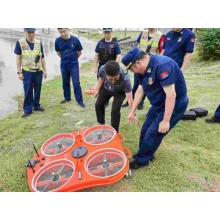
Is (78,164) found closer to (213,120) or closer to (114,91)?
(114,91)

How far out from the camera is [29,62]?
3857mm

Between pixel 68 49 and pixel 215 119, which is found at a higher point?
pixel 68 49

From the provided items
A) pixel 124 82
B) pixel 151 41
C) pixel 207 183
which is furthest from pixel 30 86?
pixel 207 183

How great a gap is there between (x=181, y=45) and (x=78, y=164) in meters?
2.56

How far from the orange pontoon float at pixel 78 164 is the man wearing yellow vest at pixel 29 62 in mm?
1715

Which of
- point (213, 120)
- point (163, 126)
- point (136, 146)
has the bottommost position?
point (136, 146)

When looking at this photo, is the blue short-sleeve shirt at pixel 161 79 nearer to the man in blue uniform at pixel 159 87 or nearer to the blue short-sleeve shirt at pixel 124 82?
the man in blue uniform at pixel 159 87

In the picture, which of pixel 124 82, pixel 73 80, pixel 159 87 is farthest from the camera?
pixel 73 80

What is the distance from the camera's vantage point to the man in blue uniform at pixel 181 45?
3.17 metres

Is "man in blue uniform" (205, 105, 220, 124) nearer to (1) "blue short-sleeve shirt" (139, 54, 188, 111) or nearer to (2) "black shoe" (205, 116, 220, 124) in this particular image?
(2) "black shoe" (205, 116, 220, 124)

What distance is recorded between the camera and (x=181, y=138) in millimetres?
3207

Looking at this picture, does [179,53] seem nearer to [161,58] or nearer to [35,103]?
[161,58]

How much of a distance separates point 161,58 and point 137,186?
4.88 feet

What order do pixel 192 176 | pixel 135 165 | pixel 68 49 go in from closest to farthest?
pixel 192 176
pixel 135 165
pixel 68 49
